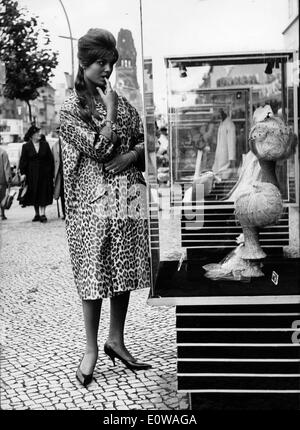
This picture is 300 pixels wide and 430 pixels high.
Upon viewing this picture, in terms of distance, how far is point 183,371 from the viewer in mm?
2543

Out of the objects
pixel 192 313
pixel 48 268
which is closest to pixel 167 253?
pixel 192 313

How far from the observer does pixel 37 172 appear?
31.8 ft

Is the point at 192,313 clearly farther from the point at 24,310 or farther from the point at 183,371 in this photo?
the point at 24,310

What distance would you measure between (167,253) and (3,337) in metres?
1.15

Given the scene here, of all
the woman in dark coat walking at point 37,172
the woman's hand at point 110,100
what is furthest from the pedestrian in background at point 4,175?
the woman's hand at point 110,100

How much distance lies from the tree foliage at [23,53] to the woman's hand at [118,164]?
0.46 m

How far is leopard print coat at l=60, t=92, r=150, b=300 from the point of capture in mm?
2920

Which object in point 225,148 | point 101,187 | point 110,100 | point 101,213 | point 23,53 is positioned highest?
point 23,53

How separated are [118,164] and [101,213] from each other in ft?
0.73

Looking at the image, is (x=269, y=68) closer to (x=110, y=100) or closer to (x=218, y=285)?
(x=110, y=100)

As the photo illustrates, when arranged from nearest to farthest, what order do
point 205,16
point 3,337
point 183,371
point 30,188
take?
point 183,371 → point 205,16 → point 3,337 → point 30,188

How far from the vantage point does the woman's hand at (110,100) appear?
9.30ft

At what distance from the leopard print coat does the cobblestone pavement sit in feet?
1.45

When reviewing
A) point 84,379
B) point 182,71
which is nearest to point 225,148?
point 182,71
